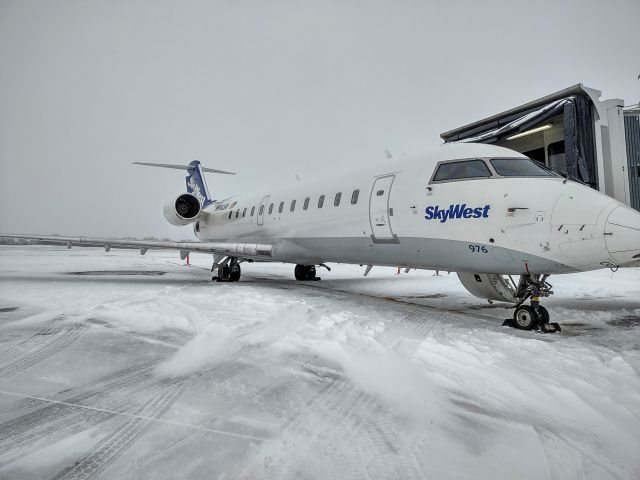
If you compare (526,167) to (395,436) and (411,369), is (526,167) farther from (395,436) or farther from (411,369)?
(395,436)

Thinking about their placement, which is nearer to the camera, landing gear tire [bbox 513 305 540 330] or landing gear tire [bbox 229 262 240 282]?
landing gear tire [bbox 513 305 540 330]

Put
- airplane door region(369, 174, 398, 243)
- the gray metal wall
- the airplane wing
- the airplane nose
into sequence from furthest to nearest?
1. the airplane wing
2. the gray metal wall
3. airplane door region(369, 174, 398, 243)
4. the airplane nose

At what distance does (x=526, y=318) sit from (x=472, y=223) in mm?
1478

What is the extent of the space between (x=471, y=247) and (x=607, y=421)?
10.7ft

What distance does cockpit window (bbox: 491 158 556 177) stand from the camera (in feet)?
17.5

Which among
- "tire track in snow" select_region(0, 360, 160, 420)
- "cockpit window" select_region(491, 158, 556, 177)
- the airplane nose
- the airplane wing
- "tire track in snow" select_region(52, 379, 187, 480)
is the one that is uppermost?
"cockpit window" select_region(491, 158, 556, 177)

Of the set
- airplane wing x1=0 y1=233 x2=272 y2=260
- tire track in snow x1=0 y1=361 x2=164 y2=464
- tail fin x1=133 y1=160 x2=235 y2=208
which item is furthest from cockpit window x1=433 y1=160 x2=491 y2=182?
tail fin x1=133 y1=160 x2=235 y2=208

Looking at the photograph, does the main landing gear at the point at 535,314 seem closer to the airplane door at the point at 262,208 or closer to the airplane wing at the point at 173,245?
the airplane wing at the point at 173,245

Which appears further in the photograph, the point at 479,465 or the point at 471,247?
the point at 471,247

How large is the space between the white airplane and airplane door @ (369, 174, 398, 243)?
0.02 m

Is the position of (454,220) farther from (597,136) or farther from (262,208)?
(262,208)

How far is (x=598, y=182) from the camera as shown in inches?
334

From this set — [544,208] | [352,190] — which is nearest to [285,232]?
[352,190]

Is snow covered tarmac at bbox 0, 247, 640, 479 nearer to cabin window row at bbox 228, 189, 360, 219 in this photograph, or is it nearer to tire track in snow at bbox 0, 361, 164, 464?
tire track in snow at bbox 0, 361, 164, 464
